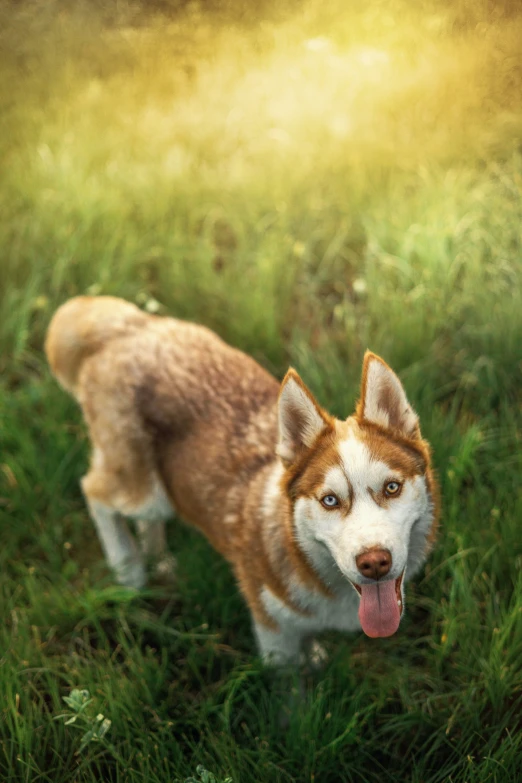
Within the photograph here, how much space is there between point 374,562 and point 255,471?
3.37 feet

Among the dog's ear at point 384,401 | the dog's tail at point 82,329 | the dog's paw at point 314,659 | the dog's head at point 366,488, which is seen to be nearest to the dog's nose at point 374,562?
the dog's head at point 366,488

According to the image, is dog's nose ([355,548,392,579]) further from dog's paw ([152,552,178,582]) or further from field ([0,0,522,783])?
dog's paw ([152,552,178,582])

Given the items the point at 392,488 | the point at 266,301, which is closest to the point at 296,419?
the point at 392,488

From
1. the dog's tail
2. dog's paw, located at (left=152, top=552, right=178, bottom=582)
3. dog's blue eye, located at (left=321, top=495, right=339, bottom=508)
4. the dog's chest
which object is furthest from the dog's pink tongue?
the dog's tail

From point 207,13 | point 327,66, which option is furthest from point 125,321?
point 207,13

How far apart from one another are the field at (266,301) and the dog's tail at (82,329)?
0.54 meters

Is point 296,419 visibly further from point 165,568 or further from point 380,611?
point 165,568

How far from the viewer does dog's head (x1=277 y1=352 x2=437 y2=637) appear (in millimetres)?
2215

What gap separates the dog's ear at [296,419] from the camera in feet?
7.91

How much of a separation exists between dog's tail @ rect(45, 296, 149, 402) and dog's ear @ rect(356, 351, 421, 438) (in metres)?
1.53

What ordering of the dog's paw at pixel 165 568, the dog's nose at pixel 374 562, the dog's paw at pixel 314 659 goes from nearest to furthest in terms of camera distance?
1. the dog's nose at pixel 374 562
2. the dog's paw at pixel 314 659
3. the dog's paw at pixel 165 568

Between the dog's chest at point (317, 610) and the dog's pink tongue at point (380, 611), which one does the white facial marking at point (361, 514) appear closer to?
the dog's pink tongue at point (380, 611)

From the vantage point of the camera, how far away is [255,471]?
3090 mm

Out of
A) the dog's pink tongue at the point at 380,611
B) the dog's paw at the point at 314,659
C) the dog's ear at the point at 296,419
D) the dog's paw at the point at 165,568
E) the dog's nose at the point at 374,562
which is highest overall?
the dog's ear at the point at 296,419
